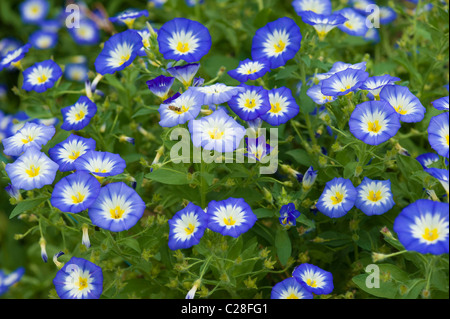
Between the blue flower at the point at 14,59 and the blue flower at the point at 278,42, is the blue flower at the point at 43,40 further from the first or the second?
the blue flower at the point at 278,42

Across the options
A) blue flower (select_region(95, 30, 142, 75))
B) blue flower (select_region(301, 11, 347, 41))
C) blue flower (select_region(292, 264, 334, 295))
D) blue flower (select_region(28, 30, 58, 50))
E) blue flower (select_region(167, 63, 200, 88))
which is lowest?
blue flower (select_region(292, 264, 334, 295))

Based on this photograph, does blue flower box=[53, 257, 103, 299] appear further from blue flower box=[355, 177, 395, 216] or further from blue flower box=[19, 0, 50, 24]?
blue flower box=[19, 0, 50, 24]

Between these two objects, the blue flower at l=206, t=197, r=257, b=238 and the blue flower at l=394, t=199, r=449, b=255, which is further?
the blue flower at l=206, t=197, r=257, b=238

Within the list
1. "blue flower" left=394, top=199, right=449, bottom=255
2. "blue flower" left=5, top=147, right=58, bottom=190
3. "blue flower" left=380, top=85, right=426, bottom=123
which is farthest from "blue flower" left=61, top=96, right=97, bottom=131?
"blue flower" left=394, top=199, right=449, bottom=255

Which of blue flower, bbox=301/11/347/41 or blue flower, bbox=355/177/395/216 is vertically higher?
blue flower, bbox=301/11/347/41

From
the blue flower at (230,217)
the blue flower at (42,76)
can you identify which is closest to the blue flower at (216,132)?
the blue flower at (230,217)

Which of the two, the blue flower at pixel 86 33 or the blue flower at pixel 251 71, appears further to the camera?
the blue flower at pixel 86 33

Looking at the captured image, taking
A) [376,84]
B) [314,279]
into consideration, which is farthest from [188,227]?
[376,84]

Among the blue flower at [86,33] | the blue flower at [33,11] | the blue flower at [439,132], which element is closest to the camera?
the blue flower at [439,132]
